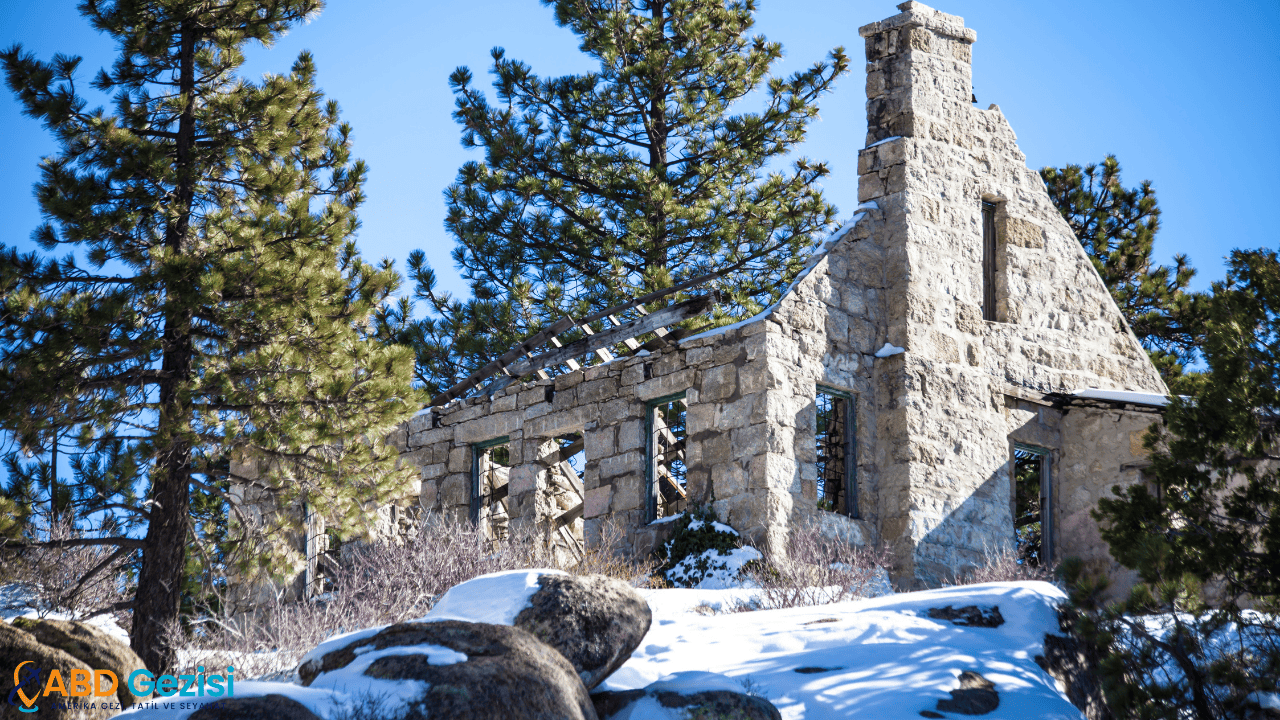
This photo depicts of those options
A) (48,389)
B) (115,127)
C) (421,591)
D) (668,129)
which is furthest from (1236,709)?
(668,129)

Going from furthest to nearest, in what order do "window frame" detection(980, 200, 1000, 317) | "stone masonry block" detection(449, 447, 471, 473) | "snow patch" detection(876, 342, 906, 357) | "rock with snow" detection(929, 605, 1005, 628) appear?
"stone masonry block" detection(449, 447, 471, 473) < "window frame" detection(980, 200, 1000, 317) < "snow patch" detection(876, 342, 906, 357) < "rock with snow" detection(929, 605, 1005, 628)

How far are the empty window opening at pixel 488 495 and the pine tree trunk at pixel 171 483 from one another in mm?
5283

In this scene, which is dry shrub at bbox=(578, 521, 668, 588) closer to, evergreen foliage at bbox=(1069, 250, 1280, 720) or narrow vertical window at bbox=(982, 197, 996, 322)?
evergreen foliage at bbox=(1069, 250, 1280, 720)

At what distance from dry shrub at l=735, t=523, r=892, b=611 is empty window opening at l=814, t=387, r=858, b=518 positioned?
0.63m

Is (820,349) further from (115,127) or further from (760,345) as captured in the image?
(115,127)

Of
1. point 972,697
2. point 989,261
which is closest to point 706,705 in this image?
point 972,697

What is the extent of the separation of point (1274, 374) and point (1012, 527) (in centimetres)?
648

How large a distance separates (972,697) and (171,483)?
5.88 meters

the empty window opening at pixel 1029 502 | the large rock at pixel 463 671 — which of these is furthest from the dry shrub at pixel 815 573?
the empty window opening at pixel 1029 502

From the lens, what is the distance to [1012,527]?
44.2 feet

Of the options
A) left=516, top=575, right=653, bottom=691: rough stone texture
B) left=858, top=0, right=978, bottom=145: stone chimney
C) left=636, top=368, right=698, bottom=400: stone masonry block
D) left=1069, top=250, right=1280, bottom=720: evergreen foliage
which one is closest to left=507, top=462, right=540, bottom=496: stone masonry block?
left=636, top=368, right=698, bottom=400: stone masonry block

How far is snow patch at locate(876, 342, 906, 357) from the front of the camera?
13.2 meters

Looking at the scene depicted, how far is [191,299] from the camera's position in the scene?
29.4 ft

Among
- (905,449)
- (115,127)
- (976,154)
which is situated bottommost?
(905,449)
